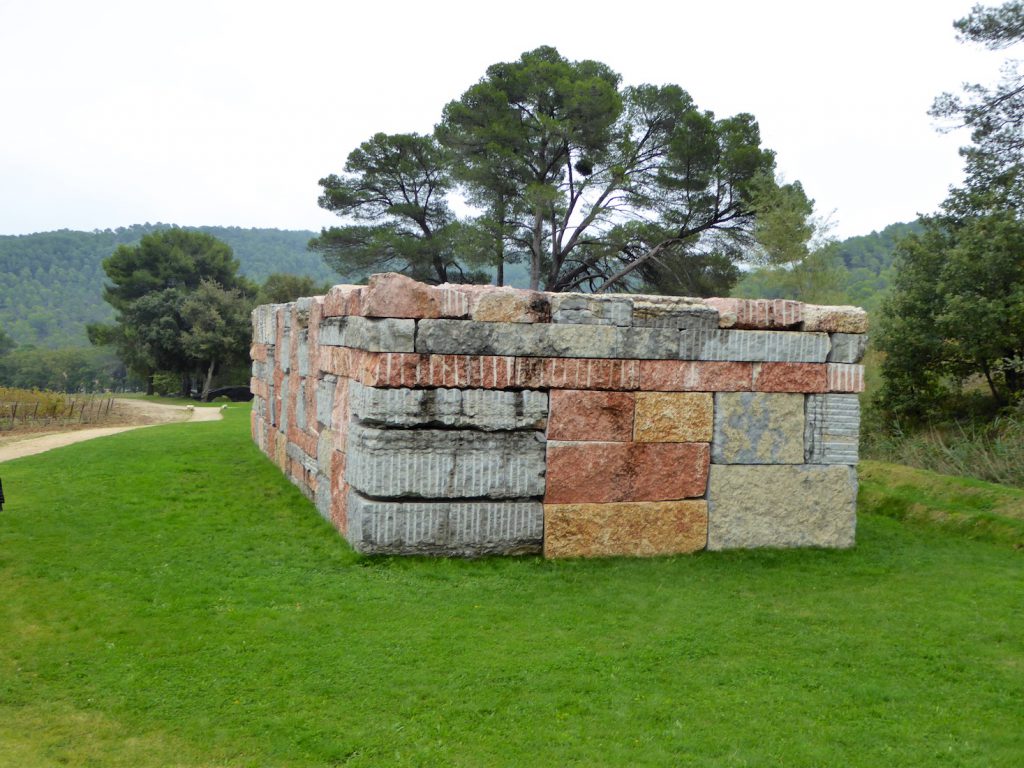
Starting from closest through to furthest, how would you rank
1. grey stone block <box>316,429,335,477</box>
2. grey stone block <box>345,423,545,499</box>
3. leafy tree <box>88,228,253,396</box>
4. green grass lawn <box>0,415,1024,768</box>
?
green grass lawn <box>0,415,1024,768</box> → grey stone block <box>345,423,545,499</box> → grey stone block <box>316,429,335,477</box> → leafy tree <box>88,228,253,396</box>

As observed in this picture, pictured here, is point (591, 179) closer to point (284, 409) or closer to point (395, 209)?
point (395, 209)

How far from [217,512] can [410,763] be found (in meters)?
4.89

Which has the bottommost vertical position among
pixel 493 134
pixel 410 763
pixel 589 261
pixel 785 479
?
pixel 410 763

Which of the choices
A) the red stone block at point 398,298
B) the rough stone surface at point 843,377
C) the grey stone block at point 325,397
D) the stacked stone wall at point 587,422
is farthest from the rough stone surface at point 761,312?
the grey stone block at point 325,397

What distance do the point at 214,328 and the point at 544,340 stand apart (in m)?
28.2

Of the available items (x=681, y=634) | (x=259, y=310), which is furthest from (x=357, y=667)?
(x=259, y=310)

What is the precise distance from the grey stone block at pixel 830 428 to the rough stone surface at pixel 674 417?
93cm

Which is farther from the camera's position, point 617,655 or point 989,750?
point 617,655

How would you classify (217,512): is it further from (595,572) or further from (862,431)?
(862,431)

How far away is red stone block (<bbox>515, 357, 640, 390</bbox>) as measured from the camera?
649 centimetres

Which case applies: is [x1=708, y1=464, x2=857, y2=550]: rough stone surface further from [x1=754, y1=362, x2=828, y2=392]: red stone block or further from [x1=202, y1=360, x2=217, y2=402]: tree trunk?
[x1=202, y1=360, x2=217, y2=402]: tree trunk

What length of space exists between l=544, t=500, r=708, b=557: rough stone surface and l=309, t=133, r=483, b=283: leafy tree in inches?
790

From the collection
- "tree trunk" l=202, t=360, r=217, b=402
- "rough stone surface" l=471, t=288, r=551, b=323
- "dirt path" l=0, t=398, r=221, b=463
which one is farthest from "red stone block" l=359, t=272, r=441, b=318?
"tree trunk" l=202, t=360, r=217, b=402

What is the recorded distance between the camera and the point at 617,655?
4758 mm
